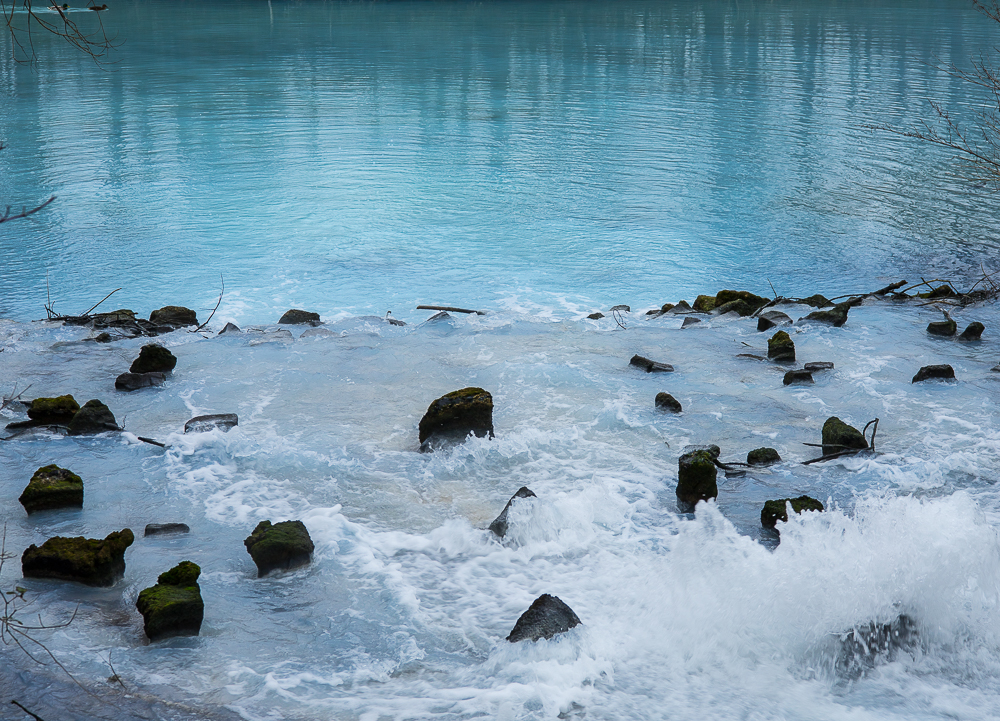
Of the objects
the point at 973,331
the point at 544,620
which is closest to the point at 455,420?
the point at 544,620

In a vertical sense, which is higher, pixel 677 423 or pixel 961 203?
pixel 961 203

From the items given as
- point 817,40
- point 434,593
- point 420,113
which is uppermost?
point 817,40

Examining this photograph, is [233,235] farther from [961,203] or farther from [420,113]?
[961,203]

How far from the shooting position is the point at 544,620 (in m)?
4.59

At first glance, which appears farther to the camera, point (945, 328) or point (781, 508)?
point (945, 328)

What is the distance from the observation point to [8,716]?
3896mm

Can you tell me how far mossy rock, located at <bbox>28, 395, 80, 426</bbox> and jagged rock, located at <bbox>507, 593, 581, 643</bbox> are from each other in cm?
464

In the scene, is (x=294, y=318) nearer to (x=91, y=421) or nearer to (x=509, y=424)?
(x=91, y=421)

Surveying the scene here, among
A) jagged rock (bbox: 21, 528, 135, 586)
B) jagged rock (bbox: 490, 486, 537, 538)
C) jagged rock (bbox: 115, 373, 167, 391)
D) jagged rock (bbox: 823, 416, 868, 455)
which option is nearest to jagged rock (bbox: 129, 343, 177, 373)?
jagged rock (bbox: 115, 373, 167, 391)

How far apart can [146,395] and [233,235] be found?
8390 millimetres


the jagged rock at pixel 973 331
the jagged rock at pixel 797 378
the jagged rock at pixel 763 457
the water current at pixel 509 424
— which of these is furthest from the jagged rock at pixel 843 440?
the jagged rock at pixel 973 331

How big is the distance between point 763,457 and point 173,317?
24.9 ft

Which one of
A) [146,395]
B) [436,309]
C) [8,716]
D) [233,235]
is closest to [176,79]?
[233,235]

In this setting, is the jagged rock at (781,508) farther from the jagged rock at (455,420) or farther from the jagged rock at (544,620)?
the jagged rock at (455,420)
